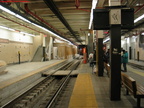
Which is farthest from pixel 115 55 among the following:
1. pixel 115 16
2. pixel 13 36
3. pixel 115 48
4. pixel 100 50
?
pixel 13 36

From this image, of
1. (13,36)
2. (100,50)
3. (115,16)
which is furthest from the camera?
(13,36)

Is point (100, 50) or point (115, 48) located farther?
point (100, 50)

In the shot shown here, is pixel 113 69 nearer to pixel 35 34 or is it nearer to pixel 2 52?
pixel 2 52

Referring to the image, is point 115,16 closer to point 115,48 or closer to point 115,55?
point 115,48

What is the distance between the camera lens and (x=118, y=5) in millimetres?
4586

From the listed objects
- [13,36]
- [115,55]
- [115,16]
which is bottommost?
[115,55]

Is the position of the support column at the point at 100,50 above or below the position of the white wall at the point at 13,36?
below

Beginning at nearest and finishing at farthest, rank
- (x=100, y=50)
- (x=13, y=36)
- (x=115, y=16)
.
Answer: (x=115, y=16)
(x=100, y=50)
(x=13, y=36)

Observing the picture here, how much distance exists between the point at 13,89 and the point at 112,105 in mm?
4883

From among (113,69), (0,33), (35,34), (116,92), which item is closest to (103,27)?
(113,69)

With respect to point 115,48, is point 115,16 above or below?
above

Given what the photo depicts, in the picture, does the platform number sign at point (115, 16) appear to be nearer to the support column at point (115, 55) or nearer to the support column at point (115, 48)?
the support column at point (115, 48)

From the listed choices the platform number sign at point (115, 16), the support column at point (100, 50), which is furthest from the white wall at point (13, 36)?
the platform number sign at point (115, 16)

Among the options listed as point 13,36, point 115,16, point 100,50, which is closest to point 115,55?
point 115,16
